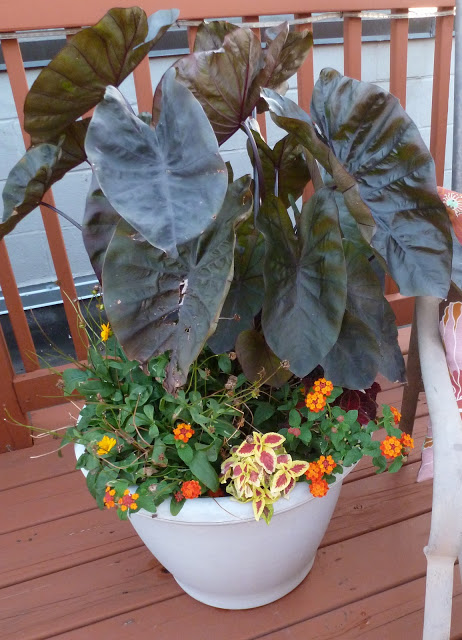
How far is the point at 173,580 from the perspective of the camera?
106cm

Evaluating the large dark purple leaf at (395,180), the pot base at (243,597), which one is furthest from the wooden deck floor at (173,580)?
the large dark purple leaf at (395,180)

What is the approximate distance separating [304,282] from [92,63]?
41 cm

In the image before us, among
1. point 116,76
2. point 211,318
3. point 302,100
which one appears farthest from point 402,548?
point 302,100

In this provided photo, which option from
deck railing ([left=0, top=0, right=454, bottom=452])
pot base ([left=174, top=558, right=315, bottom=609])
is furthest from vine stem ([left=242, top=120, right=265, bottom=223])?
pot base ([left=174, top=558, right=315, bottom=609])

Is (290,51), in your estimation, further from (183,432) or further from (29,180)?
(183,432)

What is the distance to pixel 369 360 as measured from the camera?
2.62 feet

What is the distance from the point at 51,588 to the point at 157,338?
2.22ft

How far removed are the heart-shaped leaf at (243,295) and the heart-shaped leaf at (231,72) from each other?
0.65 ft

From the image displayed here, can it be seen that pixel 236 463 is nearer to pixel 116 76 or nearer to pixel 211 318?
pixel 211 318

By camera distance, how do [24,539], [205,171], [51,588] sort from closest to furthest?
[205,171], [51,588], [24,539]

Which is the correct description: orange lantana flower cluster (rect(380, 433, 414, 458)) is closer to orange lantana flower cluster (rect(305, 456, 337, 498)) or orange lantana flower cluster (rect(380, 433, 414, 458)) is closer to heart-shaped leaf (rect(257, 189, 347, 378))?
orange lantana flower cluster (rect(305, 456, 337, 498))

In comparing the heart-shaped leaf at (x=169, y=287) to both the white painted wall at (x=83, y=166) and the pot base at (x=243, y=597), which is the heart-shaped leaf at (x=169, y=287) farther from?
the white painted wall at (x=83, y=166)

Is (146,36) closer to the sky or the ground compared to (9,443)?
closer to the sky

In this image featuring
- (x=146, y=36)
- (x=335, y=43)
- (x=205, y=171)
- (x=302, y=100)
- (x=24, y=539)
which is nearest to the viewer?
(x=205, y=171)
